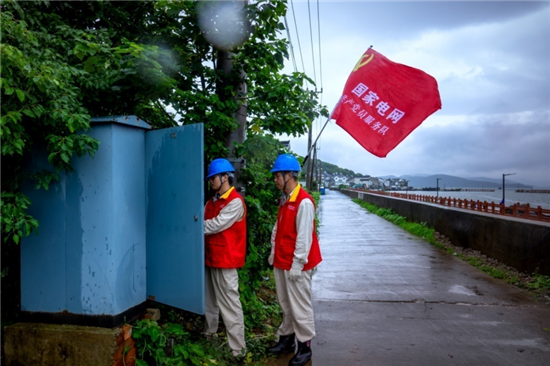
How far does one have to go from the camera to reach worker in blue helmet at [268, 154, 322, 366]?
12.4 feet

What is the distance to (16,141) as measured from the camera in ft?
8.82

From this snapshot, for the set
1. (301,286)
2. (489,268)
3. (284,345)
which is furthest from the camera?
(489,268)

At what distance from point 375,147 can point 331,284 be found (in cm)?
290

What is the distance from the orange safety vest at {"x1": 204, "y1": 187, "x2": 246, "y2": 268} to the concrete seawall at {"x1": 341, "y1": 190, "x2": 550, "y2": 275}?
214 inches

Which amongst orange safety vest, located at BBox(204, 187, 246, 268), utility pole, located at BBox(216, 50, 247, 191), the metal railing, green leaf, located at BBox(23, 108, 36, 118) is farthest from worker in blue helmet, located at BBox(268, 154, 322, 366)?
the metal railing

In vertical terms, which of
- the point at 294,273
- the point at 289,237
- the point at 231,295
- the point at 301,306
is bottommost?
the point at 301,306

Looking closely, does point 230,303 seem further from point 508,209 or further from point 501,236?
point 508,209

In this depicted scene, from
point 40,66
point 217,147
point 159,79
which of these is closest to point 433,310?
point 217,147

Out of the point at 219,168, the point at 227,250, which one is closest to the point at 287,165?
the point at 219,168

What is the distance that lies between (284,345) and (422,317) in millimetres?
2151

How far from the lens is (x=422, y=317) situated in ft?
17.5

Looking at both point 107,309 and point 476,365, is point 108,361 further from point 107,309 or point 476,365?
point 476,365

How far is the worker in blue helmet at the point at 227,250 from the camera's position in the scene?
148 inches

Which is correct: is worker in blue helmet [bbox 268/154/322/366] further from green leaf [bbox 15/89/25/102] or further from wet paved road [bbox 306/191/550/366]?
green leaf [bbox 15/89/25/102]
